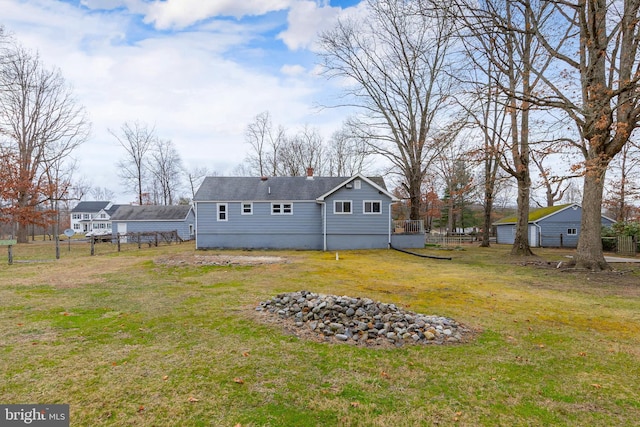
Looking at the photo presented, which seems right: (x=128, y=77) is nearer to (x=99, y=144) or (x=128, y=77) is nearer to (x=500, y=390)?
(x=500, y=390)

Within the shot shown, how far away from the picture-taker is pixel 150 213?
31547 millimetres

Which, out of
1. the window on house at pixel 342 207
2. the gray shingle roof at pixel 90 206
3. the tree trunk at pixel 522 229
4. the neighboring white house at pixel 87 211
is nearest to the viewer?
the tree trunk at pixel 522 229

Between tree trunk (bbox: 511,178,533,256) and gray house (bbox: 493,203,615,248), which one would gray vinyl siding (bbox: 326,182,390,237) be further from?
gray house (bbox: 493,203,615,248)

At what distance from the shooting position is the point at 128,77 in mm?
13656

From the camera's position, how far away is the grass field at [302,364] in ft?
9.91

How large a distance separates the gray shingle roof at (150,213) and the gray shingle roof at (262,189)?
10693mm

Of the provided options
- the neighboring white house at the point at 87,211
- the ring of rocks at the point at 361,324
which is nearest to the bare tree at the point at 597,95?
the ring of rocks at the point at 361,324

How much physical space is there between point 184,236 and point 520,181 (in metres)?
29.5

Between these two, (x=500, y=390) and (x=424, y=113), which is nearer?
(x=500, y=390)

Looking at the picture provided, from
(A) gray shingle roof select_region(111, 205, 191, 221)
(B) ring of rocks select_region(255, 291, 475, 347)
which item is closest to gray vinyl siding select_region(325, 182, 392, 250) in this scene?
(B) ring of rocks select_region(255, 291, 475, 347)

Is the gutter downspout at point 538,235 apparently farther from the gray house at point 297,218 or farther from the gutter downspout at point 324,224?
the gutter downspout at point 324,224

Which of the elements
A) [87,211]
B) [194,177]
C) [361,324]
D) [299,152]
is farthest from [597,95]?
[87,211]

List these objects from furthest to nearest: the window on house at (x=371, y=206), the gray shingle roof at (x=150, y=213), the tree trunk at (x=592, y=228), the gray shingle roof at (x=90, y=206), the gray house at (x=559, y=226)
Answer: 1. the gray shingle roof at (x=90, y=206)
2. the gray shingle roof at (x=150, y=213)
3. the gray house at (x=559, y=226)
4. the window on house at (x=371, y=206)
5. the tree trunk at (x=592, y=228)

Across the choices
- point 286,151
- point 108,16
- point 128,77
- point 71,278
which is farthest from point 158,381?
point 286,151
